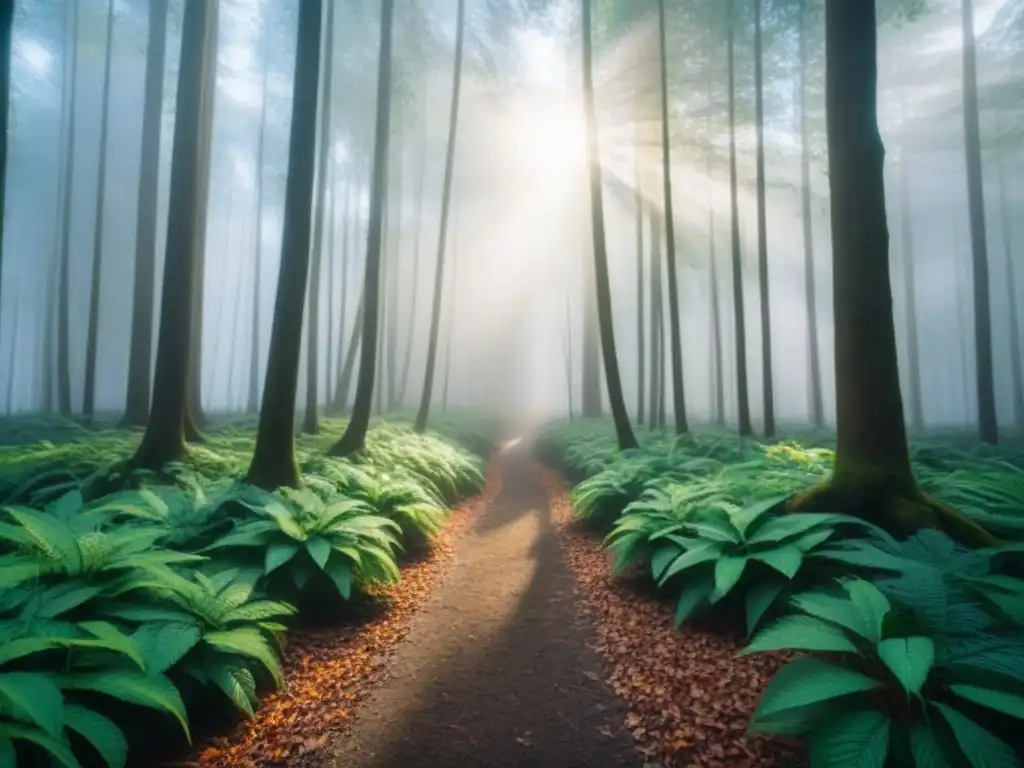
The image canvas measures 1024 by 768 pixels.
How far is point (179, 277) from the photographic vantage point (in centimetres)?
788

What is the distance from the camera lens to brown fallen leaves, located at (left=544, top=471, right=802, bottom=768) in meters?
2.90

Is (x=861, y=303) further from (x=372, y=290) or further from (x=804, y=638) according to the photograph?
(x=372, y=290)

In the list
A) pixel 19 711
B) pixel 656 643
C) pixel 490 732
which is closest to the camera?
pixel 19 711

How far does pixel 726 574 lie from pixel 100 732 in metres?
4.03

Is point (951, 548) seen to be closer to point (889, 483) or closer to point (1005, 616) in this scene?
point (1005, 616)

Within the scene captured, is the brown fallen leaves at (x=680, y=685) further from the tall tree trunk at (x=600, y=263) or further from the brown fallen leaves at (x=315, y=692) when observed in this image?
the tall tree trunk at (x=600, y=263)

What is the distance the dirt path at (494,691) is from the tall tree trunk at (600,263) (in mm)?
5800

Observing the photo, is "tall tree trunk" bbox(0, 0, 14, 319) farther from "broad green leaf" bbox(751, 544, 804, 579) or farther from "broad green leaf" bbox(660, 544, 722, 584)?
"broad green leaf" bbox(751, 544, 804, 579)

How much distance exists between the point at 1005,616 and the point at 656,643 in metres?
2.40

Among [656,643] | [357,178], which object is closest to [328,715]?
[656,643]

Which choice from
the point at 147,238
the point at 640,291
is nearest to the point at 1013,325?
the point at 640,291

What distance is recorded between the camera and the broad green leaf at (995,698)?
6.97 ft

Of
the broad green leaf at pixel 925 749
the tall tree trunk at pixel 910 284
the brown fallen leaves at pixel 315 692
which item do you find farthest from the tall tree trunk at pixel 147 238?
the tall tree trunk at pixel 910 284

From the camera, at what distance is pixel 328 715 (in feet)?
11.6
